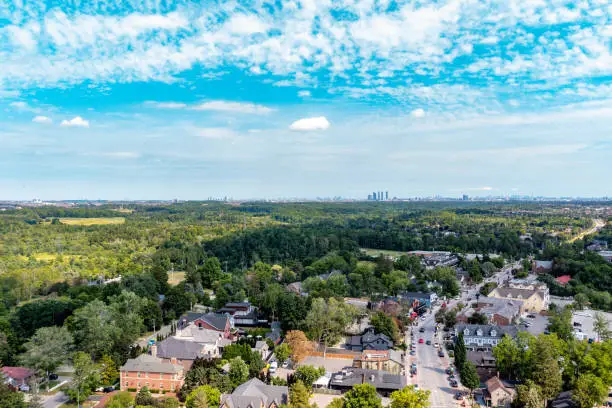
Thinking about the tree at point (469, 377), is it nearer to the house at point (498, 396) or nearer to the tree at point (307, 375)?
the house at point (498, 396)

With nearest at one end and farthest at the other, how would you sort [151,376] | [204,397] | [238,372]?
[204,397], [238,372], [151,376]

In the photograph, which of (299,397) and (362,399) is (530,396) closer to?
(362,399)

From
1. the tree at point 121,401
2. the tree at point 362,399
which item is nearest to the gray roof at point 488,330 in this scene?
the tree at point 362,399

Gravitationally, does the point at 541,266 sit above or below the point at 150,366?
above

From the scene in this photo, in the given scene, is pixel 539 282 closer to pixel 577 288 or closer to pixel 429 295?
pixel 577 288

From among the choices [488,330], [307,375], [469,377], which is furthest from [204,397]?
[488,330]

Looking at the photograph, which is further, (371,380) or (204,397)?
(371,380)

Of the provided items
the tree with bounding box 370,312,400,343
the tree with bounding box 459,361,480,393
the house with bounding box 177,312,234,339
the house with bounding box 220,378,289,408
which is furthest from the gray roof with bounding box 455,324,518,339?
the house with bounding box 177,312,234,339
